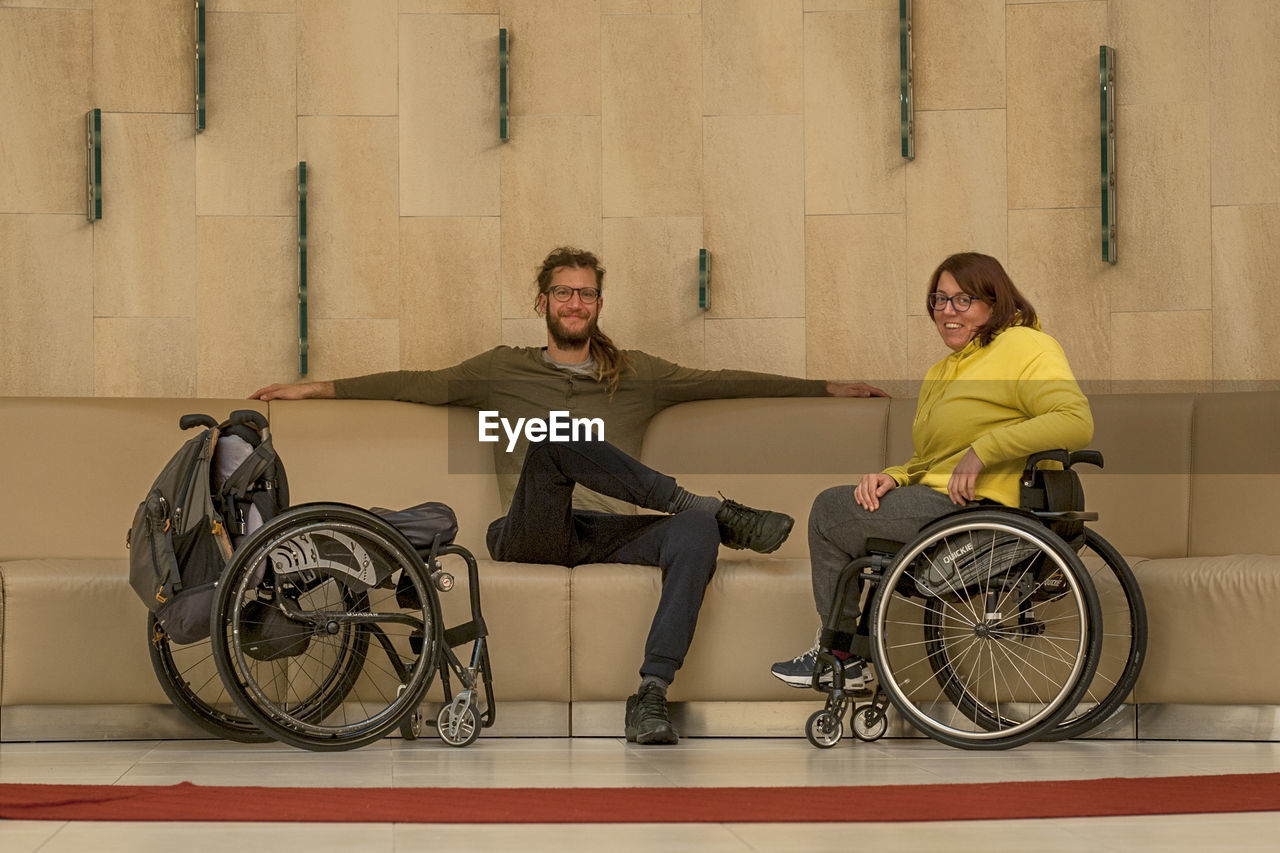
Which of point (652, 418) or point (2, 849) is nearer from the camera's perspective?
point (2, 849)

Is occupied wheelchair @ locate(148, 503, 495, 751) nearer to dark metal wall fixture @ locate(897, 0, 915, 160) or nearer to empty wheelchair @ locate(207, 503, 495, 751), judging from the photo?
empty wheelchair @ locate(207, 503, 495, 751)

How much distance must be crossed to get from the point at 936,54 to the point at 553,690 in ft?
7.92

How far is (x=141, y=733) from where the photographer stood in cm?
325

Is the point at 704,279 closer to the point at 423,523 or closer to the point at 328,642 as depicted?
the point at 423,523

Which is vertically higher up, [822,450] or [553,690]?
[822,450]

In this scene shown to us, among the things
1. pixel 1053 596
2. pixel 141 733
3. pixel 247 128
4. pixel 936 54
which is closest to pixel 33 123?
pixel 247 128

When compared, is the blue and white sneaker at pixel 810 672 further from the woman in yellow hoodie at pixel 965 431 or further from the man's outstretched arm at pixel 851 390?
the man's outstretched arm at pixel 851 390

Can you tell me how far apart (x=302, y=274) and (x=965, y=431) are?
7.13ft

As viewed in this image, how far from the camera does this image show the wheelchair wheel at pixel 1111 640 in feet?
9.89

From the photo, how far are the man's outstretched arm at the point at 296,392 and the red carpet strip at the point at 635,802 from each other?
1638 millimetres

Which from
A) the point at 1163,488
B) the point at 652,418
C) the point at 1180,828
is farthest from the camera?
the point at 652,418

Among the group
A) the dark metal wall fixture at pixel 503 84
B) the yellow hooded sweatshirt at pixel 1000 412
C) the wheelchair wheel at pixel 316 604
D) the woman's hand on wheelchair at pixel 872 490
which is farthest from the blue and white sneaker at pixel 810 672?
the dark metal wall fixture at pixel 503 84

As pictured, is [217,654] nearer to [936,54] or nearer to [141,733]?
[141,733]

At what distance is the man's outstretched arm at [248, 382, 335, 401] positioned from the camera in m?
3.97
